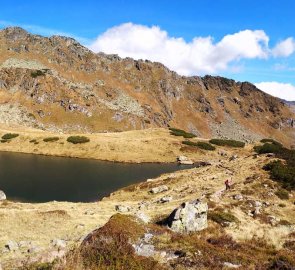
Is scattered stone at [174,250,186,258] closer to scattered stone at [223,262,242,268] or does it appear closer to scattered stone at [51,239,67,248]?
scattered stone at [223,262,242,268]

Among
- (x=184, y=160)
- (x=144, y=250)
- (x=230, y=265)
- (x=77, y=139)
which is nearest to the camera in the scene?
(x=230, y=265)

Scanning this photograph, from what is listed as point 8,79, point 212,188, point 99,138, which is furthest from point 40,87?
point 212,188

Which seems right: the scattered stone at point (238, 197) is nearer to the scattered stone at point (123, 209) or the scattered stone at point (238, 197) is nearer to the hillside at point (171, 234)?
the hillside at point (171, 234)

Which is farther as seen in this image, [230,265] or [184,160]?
[184,160]

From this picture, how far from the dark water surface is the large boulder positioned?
1383 inches

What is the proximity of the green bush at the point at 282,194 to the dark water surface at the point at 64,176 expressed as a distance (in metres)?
31.4

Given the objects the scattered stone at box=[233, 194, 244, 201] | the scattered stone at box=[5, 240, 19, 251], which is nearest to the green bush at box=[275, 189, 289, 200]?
the scattered stone at box=[233, 194, 244, 201]

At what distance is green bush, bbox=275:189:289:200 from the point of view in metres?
45.9

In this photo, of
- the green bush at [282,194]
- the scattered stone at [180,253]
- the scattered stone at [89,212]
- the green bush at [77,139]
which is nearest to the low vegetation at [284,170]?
the green bush at [282,194]

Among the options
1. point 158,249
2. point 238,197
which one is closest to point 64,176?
point 238,197

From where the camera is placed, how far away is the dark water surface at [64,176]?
6519 centimetres

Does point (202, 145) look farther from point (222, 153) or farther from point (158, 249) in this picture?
point (158, 249)

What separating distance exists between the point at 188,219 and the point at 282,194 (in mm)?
21099

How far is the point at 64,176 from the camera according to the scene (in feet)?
271
